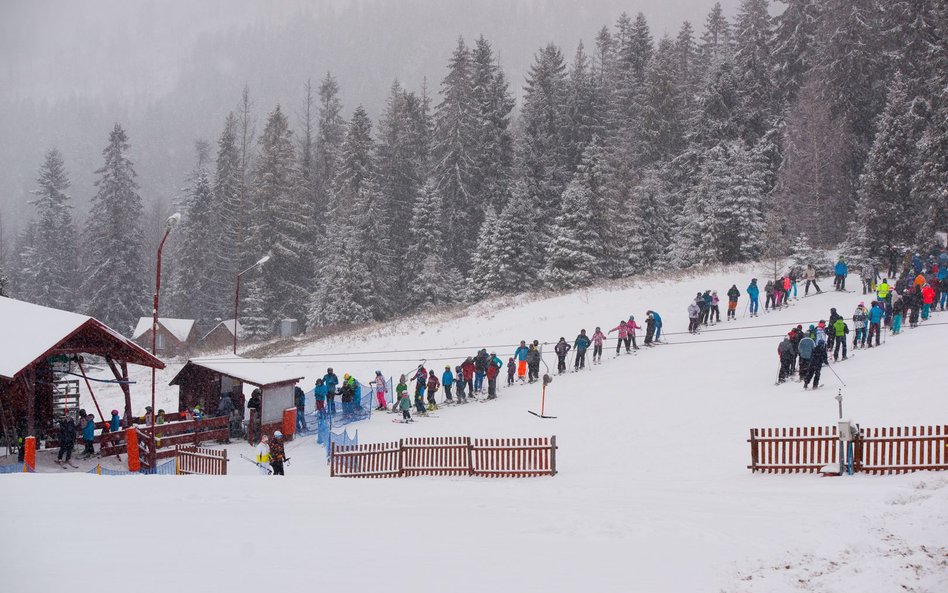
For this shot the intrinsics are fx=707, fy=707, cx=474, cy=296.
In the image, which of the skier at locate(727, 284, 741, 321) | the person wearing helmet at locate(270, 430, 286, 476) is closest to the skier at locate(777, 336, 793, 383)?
the skier at locate(727, 284, 741, 321)

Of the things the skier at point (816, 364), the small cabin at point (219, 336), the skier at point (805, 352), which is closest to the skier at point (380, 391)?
the skier at point (805, 352)

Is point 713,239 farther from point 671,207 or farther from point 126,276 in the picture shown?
point 126,276

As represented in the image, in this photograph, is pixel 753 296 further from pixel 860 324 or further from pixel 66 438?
pixel 66 438

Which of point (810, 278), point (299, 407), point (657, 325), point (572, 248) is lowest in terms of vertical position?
point (299, 407)

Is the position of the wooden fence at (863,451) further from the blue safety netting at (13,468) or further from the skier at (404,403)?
the blue safety netting at (13,468)

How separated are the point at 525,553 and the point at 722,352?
18333 mm

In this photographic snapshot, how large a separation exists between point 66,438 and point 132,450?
1771 millimetres

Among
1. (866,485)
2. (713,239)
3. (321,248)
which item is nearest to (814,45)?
(713,239)

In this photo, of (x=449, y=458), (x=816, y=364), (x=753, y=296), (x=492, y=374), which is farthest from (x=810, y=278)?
(x=449, y=458)

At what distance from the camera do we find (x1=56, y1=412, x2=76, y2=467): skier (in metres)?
19.0

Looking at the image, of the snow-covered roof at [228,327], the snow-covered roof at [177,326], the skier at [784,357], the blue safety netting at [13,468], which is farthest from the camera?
the snow-covered roof at [177,326]

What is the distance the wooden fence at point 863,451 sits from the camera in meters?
13.2

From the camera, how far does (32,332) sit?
1978 centimetres

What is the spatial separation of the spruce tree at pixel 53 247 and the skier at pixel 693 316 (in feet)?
197
